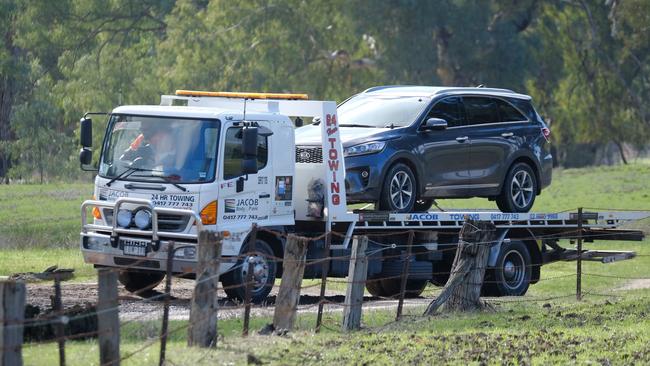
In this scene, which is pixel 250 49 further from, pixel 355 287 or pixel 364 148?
pixel 355 287

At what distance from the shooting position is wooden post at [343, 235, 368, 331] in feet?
48.4

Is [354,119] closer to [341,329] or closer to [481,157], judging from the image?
[481,157]

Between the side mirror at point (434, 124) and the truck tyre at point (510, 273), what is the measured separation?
2527 mm

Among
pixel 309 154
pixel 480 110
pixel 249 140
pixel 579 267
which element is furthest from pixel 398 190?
pixel 579 267

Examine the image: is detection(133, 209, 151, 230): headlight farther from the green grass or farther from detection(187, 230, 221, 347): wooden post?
detection(187, 230, 221, 347): wooden post

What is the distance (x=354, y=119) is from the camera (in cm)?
1870

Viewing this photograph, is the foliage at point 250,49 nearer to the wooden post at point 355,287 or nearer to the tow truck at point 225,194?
the tow truck at point 225,194

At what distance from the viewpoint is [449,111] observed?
62.4 ft

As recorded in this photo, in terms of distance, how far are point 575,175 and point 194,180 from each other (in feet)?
139

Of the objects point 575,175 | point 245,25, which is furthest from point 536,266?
point 575,175

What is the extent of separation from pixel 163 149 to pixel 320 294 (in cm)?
269

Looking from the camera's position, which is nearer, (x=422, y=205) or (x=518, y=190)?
(x=518, y=190)

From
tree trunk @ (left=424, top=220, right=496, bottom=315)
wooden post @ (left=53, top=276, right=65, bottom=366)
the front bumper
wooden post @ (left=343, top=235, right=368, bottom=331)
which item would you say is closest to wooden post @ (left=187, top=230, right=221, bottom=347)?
wooden post @ (left=53, top=276, right=65, bottom=366)

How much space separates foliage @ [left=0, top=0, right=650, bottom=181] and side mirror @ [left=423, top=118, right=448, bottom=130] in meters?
32.2
